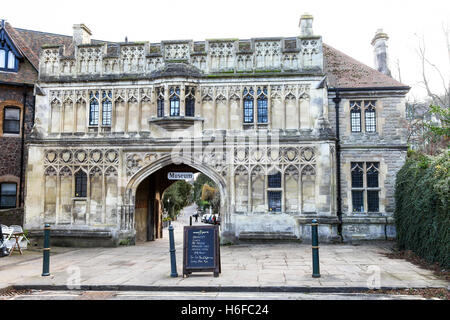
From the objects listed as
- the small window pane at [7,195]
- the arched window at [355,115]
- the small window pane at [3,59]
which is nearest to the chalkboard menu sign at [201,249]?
the arched window at [355,115]

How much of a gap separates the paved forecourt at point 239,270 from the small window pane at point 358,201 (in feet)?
6.29

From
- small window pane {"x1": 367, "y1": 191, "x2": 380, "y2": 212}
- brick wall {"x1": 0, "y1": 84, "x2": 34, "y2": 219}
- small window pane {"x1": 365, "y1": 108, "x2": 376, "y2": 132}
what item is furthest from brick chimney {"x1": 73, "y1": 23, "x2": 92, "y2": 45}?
small window pane {"x1": 367, "y1": 191, "x2": 380, "y2": 212}

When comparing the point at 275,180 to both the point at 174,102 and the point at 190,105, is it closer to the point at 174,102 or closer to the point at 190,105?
the point at 190,105

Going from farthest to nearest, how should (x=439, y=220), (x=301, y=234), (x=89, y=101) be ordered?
(x=89, y=101)
(x=301, y=234)
(x=439, y=220)

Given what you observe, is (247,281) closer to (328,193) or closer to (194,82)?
(328,193)

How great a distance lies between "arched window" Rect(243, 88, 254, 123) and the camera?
16.6 m

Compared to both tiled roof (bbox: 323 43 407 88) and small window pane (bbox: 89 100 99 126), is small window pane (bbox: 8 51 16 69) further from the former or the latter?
tiled roof (bbox: 323 43 407 88)

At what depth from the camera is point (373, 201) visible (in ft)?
54.1

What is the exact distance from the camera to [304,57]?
1658 centimetres

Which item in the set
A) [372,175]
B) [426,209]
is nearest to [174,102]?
[372,175]

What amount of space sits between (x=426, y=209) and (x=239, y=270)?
19.4ft

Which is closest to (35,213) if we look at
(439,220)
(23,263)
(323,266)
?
(23,263)

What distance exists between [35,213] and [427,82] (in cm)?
2569

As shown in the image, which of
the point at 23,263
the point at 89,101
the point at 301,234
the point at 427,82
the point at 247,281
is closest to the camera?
the point at 247,281
